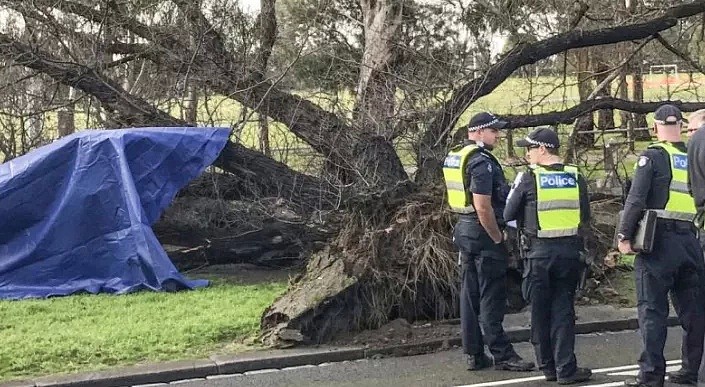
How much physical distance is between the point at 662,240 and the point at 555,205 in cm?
74

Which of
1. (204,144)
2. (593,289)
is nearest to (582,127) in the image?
(593,289)

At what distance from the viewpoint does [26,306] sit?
881 centimetres

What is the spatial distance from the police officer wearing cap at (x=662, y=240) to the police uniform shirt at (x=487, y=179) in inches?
38.9

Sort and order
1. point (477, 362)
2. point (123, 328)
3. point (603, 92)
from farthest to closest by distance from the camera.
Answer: point (603, 92) < point (123, 328) < point (477, 362)

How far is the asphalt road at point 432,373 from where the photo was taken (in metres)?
6.42

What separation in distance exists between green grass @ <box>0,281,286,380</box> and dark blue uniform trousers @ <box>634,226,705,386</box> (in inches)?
125

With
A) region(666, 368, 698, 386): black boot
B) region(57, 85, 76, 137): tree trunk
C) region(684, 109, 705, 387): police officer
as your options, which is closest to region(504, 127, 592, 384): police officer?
region(666, 368, 698, 386): black boot

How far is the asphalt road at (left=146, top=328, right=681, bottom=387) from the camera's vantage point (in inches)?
253

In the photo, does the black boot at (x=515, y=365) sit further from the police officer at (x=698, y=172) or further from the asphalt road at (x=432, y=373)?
the police officer at (x=698, y=172)

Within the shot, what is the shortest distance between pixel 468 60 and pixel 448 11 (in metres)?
2.66

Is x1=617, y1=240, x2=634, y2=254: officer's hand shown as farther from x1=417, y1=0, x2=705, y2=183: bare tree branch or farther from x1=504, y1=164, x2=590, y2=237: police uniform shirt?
x1=417, y1=0, x2=705, y2=183: bare tree branch

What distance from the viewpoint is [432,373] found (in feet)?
22.1

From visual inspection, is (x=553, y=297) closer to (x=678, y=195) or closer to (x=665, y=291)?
(x=665, y=291)

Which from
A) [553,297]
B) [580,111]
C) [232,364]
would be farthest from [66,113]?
[553,297]
